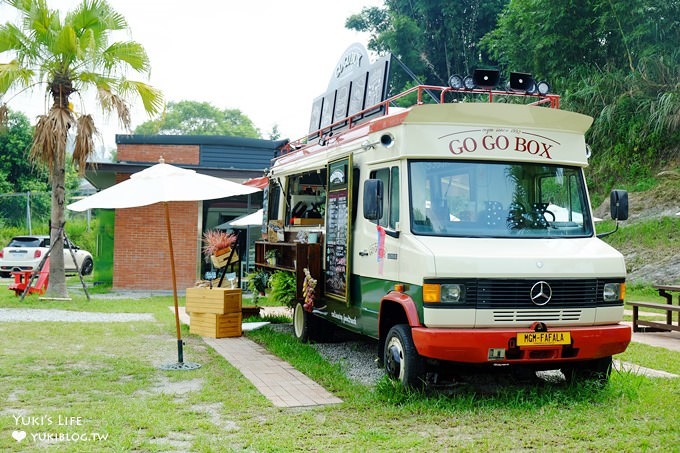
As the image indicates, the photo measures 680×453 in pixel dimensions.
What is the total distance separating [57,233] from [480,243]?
12.3 m

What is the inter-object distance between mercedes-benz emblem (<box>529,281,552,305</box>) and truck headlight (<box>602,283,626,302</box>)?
622 mm

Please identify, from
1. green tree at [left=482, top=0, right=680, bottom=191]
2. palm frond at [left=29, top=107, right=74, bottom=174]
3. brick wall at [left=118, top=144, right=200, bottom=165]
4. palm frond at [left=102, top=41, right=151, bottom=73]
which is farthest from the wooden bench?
green tree at [left=482, top=0, right=680, bottom=191]

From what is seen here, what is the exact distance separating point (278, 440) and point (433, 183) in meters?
2.85

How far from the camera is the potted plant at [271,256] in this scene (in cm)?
1158

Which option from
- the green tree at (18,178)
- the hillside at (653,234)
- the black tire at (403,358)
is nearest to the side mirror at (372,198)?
the black tire at (403,358)

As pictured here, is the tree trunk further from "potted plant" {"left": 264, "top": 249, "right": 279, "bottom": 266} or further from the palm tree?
"potted plant" {"left": 264, "top": 249, "right": 279, "bottom": 266}

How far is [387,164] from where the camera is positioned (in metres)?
7.42

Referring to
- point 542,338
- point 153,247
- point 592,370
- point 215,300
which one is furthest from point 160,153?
point 542,338

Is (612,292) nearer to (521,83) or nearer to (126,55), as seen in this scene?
(521,83)

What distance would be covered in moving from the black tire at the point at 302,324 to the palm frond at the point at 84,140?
26.1 feet

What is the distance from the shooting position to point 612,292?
6770mm

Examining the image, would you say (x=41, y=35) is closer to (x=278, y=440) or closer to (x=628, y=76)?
(x=278, y=440)

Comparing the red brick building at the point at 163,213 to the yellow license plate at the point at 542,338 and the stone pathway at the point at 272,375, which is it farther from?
the yellow license plate at the point at 542,338

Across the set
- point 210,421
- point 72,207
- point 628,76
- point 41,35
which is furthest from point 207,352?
point 628,76
